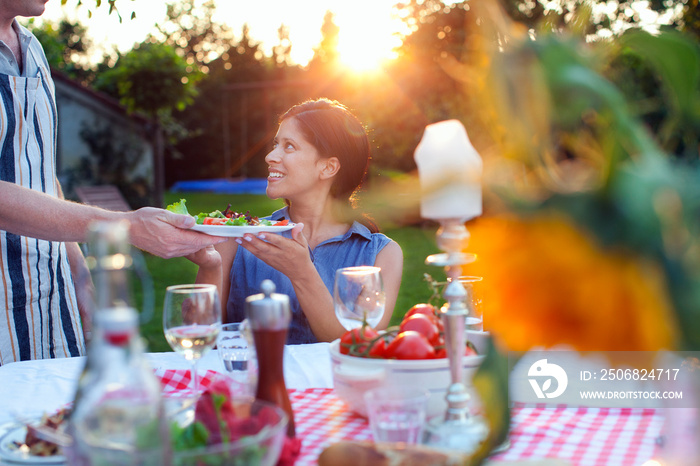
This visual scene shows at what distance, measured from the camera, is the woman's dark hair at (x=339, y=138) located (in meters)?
2.96

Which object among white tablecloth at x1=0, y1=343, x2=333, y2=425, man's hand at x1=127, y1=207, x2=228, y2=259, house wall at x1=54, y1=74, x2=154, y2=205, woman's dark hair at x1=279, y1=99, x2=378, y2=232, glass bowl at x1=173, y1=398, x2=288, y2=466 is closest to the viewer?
glass bowl at x1=173, y1=398, x2=288, y2=466

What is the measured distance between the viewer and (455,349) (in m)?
1.13

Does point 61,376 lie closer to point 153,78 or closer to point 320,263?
point 320,263

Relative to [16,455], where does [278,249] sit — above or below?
above

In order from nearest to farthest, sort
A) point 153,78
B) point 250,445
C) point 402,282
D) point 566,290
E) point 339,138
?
1. point 566,290
2. point 250,445
3. point 339,138
4. point 402,282
5. point 153,78

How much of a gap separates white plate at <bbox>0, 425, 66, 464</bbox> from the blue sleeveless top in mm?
1627

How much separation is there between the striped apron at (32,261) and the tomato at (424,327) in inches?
64.1

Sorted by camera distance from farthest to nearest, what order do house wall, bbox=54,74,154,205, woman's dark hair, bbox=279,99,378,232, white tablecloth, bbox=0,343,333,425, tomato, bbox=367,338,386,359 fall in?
house wall, bbox=54,74,154,205 < woman's dark hair, bbox=279,99,378,232 < white tablecloth, bbox=0,343,333,425 < tomato, bbox=367,338,386,359

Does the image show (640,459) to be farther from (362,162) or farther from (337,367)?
(362,162)

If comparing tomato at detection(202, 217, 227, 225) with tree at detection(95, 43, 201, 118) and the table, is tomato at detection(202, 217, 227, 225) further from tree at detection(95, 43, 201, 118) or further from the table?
tree at detection(95, 43, 201, 118)

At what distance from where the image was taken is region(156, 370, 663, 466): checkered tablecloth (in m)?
1.19

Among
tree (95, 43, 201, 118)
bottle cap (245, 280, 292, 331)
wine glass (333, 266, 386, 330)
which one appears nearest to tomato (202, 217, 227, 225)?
wine glass (333, 266, 386, 330)

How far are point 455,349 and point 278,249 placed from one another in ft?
4.30

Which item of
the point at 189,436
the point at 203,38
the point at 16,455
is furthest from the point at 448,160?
the point at 203,38
